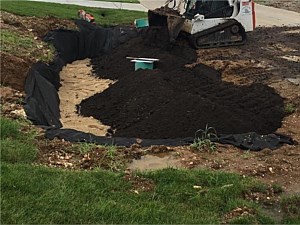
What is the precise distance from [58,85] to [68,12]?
7.99 metres

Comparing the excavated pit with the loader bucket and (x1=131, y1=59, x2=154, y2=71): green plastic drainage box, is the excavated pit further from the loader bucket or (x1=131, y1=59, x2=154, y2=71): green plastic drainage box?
the loader bucket

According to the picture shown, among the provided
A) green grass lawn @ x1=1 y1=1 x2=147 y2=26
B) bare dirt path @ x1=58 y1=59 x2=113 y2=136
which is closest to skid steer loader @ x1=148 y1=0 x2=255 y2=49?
bare dirt path @ x1=58 y1=59 x2=113 y2=136

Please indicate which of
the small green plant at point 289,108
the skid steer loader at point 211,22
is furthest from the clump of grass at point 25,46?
the small green plant at point 289,108

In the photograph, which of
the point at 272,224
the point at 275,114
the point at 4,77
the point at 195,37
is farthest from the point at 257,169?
the point at 195,37

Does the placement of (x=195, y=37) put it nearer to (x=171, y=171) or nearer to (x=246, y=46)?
(x=246, y=46)

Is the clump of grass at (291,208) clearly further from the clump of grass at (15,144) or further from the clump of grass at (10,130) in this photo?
the clump of grass at (10,130)

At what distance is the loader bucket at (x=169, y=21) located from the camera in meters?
14.1

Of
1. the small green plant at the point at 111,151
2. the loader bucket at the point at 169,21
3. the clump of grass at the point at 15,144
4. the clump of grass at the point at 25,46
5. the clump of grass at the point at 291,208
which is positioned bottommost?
the clump of grass at the point at 291,208

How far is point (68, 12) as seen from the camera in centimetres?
1914

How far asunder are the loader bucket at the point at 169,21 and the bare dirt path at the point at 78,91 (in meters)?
2.50

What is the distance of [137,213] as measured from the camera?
4.54m

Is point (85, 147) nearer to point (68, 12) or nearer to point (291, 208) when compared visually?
point (291, 208)

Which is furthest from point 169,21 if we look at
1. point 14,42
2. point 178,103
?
point 178,103

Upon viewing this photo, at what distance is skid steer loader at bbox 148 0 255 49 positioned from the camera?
560 inches
